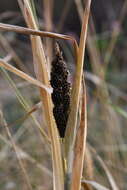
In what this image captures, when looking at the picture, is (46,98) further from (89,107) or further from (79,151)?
(89,107)

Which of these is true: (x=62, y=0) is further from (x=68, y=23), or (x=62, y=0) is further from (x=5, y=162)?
(x=5, y=162)

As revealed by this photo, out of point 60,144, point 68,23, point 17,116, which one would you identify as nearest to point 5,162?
point 17,116

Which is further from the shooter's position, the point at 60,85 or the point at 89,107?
the point at 89,107

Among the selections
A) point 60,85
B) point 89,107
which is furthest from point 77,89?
point 89,107

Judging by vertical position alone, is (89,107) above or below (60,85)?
below

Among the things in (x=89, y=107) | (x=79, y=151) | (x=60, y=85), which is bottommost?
(x=89, y=107)

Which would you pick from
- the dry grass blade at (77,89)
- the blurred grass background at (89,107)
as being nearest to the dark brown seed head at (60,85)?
the dry grass blade at (77,89)
